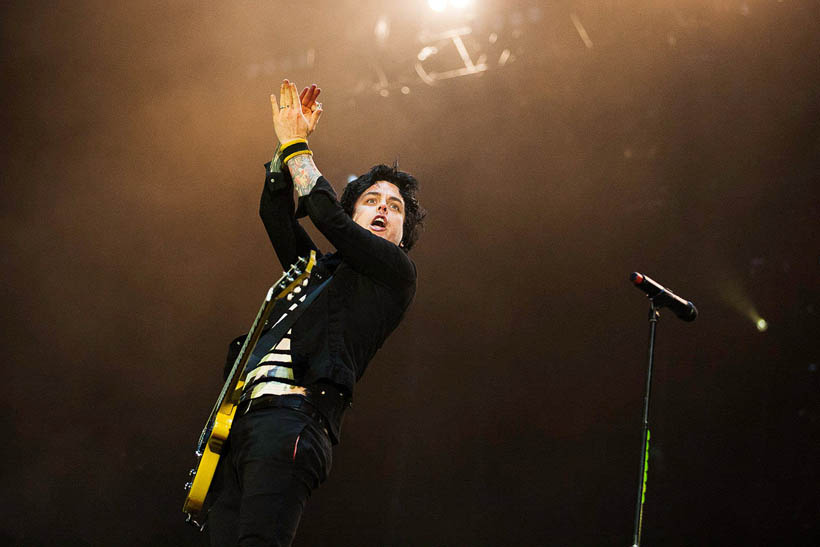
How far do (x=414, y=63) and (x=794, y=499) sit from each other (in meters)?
3.07

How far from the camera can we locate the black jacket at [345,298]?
5.88ft

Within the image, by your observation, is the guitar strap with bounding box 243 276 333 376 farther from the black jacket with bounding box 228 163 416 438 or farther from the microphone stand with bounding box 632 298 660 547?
the microphone stand with bounding box 632 298 660 547

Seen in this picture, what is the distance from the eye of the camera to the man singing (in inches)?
62.9

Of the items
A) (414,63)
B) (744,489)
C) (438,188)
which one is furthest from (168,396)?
(744,489)

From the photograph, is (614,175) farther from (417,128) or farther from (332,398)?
(332,398)

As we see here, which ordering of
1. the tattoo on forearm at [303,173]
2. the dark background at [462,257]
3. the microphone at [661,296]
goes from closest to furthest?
the tattoo on forearm at [303,173] < the microphone at [661,296] < the dark background at [462,257]

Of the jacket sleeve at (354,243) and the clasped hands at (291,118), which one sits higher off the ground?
the clasped hands at (291,118)

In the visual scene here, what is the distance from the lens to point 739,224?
3.88m

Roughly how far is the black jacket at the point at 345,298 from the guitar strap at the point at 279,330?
2 cm

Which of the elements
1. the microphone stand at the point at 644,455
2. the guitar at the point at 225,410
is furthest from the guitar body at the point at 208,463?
the microphone stand at the point at 644,455

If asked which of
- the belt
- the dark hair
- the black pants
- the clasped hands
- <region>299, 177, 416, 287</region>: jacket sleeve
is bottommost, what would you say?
the black pants

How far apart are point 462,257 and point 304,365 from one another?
2.55m

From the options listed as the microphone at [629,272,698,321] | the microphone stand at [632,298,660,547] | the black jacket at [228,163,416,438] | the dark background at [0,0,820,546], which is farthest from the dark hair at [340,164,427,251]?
the dark background at [0,0,820,546]

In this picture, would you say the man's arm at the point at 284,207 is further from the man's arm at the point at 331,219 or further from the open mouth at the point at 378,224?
the open mouth at the point at 378,224
